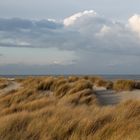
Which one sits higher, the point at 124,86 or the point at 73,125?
the point at 124,86

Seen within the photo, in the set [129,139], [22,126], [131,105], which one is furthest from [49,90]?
[129,139]

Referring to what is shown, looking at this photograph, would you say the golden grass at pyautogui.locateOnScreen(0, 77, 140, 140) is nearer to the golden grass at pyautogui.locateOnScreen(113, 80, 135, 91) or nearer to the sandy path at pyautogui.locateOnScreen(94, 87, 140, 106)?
the sandy path at pyautogui.locateOnScreen(94, 87, 140, 106)

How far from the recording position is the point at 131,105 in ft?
36.6

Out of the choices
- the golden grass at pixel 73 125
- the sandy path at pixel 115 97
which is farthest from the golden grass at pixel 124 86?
the golden grass at pixel 73 125

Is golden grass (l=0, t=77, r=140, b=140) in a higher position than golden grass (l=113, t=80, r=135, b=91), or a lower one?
lower

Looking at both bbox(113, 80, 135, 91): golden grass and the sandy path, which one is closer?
the sandy path

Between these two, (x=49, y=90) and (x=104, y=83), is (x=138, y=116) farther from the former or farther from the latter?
(x=104, y=83)

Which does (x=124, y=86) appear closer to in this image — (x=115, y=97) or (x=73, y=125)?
(x=115, y=97)

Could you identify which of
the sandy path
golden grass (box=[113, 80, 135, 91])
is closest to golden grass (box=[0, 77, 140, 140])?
the sandy path

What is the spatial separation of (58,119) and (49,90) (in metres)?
14.1

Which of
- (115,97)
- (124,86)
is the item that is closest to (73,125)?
(115,97)

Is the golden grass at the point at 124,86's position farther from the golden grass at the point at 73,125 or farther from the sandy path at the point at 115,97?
the golden grass at the point at 73,125

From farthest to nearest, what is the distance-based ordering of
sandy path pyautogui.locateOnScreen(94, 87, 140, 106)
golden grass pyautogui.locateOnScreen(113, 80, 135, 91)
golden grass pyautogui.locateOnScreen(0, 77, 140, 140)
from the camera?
golden grass pyautogui.locateOnScreen(113, 80, 135, 91)
sandy path pyautogui.locateOnScreen(94, 87, 140, 106)
golden grass pyautogui.locateOnScreen(0, 77, 140, 140)

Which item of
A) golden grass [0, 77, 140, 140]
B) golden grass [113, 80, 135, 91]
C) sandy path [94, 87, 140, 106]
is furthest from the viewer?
golden grass [113, 80, 135, 91]
